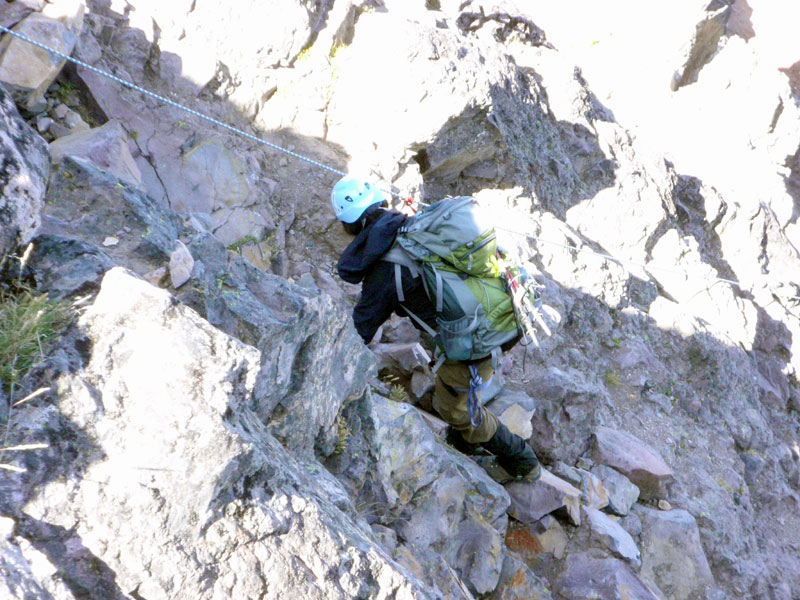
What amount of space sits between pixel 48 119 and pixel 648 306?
9587 mm

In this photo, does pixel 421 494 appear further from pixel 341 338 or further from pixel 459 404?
pixel 341 338

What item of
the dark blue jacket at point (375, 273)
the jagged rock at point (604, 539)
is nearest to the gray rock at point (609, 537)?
the jagged rock at point (604, 539)

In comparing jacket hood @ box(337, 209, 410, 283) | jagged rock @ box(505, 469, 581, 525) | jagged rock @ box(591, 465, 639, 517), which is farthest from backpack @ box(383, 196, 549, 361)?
jagged rock @ box(591, 465, 639, 517)

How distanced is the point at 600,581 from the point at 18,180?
5.32 metres

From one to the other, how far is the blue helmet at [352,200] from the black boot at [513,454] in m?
2.38

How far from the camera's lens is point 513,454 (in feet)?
18.9

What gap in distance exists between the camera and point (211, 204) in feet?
22.3

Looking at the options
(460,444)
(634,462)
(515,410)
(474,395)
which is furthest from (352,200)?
(634,462)

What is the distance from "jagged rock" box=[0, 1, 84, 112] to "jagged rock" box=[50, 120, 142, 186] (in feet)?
1.59

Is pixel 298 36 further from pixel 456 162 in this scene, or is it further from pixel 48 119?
pixel 48 119

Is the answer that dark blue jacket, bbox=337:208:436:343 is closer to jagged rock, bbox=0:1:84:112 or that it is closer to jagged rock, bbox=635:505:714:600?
jagged rock, bbox=0:1:84:112

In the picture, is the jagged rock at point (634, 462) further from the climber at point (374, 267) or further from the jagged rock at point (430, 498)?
the climber at point (374, 267)

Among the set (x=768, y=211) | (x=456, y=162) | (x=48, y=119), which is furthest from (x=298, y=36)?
(x=768, y=211)

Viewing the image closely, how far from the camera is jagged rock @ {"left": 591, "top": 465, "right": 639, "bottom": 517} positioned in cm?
680
